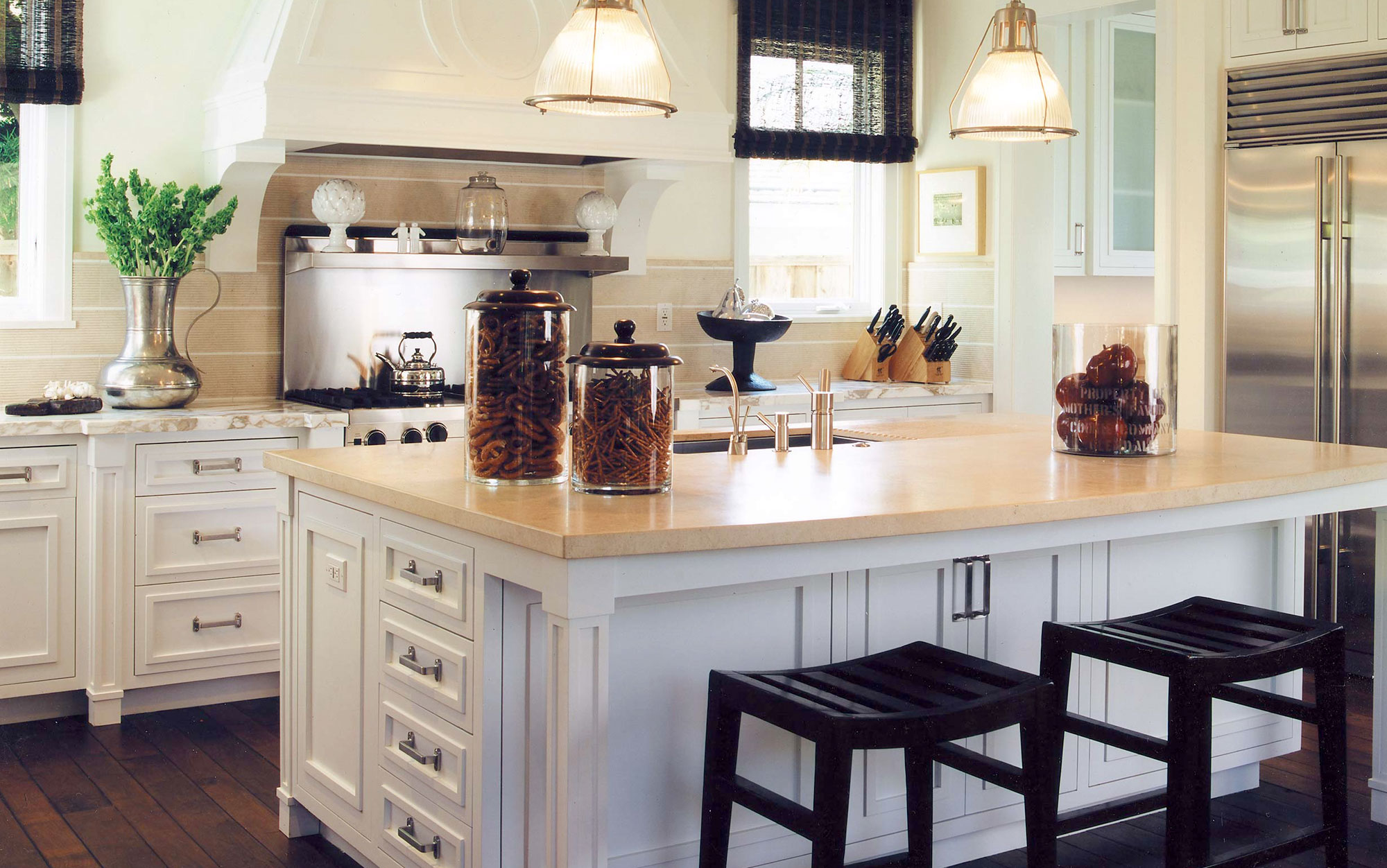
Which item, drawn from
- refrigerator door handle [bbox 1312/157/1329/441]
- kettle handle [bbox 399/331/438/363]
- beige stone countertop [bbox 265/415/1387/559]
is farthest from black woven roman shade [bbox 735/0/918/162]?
beige stone countertop [bbox 265/415/1387/559]

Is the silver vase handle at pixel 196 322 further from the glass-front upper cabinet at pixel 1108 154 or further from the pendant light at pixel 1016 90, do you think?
the glass-front upper cabinet at pixel 1108 154

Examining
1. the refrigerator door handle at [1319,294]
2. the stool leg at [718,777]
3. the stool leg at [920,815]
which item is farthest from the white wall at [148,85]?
the refrigerator door handle at [1319,294]

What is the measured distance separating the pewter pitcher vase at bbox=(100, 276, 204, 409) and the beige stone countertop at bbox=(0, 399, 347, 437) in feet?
Result: 0.16

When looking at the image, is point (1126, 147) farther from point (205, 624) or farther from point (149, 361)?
point (205, 624)

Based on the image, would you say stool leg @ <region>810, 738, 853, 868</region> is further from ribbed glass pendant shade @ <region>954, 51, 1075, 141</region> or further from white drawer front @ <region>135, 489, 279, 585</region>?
white drawer front @ <region>135, 489, 279, 585</region>

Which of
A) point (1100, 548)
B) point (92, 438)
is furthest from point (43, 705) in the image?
point (1100, 548)

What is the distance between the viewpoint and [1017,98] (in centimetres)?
285

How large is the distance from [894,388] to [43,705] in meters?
3.18

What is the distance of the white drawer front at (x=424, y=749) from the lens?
Answer: 89.9 inches

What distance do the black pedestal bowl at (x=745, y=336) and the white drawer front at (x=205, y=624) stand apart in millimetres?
1875

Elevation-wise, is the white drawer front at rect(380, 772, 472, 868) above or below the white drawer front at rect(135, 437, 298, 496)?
below

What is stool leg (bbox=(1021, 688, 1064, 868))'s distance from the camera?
→ 211 centimetres

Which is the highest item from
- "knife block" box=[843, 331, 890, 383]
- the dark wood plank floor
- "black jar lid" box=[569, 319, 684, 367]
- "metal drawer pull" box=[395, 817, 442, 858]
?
"knife block" box=[843, 331, 890, 383]

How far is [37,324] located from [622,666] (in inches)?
111
